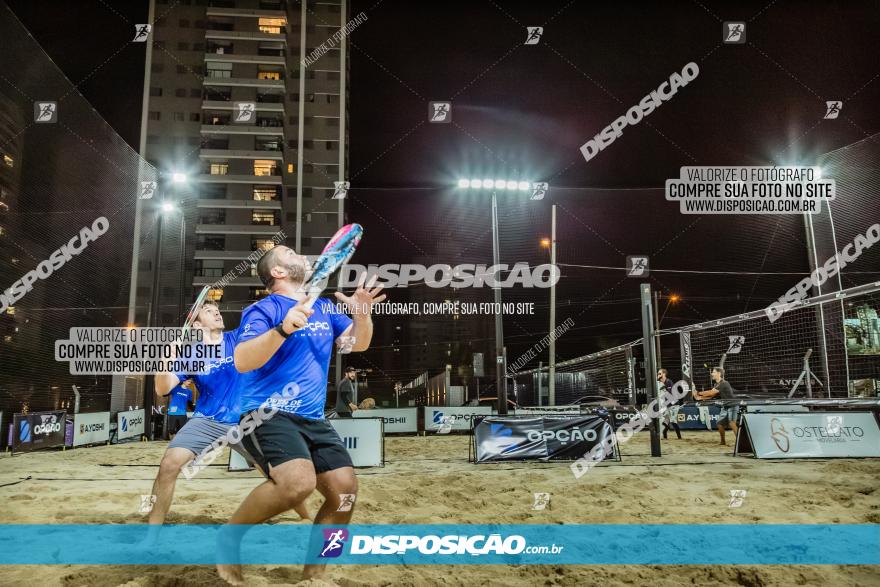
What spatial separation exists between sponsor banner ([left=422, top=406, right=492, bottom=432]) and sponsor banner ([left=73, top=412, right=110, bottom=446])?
28.4 ft

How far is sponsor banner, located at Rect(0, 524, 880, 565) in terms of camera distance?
3.43m

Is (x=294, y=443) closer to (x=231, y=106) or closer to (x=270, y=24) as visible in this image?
(x=231, y=106)

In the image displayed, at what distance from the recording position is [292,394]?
3.03 metres

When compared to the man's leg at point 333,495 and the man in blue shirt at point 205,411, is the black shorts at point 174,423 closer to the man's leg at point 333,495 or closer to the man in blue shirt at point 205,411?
the man in blue shirt at point 205,411

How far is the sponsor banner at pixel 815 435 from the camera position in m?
9.16

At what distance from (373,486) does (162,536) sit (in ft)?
9.11

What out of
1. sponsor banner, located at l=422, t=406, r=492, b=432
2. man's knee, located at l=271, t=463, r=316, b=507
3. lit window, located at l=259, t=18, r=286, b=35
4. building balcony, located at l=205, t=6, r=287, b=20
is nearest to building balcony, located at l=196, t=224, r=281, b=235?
lit window, located at l=259, t=18, r=286, b=35

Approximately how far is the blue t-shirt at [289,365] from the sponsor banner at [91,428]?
42.9 ft

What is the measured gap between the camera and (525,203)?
20.3 meters

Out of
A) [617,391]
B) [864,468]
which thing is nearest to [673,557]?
[864,468]

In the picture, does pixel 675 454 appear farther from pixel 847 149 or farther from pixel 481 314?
pixel 481 314

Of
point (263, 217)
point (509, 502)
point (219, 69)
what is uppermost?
point (219, 69)

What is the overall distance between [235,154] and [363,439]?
5180 cm

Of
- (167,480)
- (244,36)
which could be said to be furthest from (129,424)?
(244,36)
